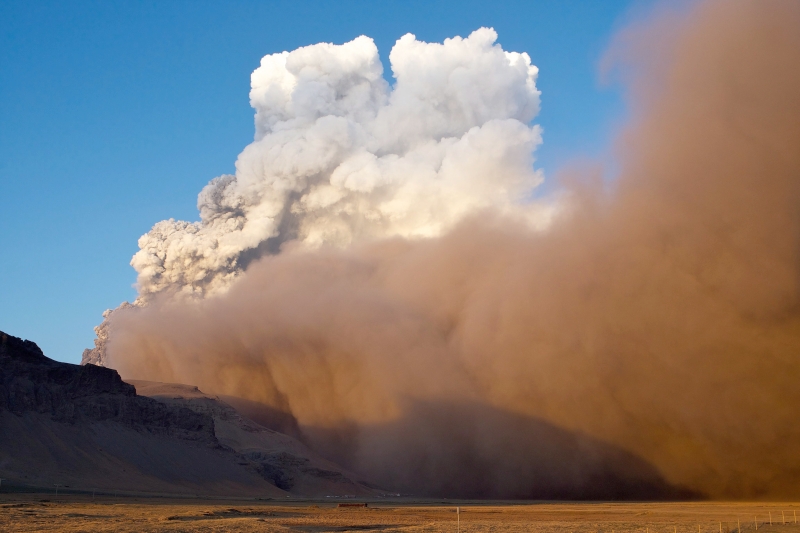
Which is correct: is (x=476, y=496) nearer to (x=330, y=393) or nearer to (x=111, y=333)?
(x=330, y=393)

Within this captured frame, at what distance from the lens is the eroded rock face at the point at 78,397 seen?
243ft

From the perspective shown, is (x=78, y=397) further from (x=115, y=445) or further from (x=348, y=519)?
(x=348, y=519)

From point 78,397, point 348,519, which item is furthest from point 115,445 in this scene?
point 348,519

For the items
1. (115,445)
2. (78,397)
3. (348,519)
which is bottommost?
(348,519)

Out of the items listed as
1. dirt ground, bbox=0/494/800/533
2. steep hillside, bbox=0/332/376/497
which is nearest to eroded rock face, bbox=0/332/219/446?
steep hillside, bbox=0/332/376/497

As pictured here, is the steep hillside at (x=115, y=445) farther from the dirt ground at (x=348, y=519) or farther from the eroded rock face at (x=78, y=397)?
the dirt ground at (x=348, y=519)

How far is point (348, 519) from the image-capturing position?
147 ft

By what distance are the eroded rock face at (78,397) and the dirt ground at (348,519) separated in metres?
25.0

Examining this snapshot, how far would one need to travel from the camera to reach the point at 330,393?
108062 millimetres

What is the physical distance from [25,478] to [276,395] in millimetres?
57877

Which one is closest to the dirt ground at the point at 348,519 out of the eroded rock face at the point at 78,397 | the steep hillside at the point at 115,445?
the steep hillside at the point at 115,445

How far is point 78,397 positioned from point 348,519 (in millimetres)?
44071

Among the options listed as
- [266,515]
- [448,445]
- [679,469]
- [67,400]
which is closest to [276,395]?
[448,445]

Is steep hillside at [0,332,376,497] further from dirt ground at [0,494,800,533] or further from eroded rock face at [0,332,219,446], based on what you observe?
dirt ground at [0,494,800,533]
